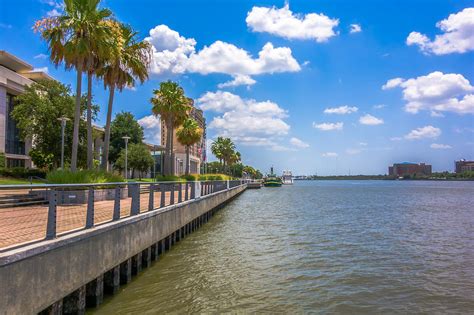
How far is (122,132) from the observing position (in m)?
84.5

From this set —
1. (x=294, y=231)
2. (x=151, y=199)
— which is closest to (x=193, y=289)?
(x=151, y=199)

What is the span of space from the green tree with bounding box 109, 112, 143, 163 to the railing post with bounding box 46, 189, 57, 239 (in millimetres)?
77650

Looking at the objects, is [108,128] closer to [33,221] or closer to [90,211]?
[90,211]

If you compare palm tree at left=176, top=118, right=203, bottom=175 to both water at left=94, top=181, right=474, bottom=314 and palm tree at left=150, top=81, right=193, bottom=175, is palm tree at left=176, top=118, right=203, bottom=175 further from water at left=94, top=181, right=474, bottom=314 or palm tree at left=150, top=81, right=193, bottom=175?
water at left=94, top=181, right=474, bottom=314

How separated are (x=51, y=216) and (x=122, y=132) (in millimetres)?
79958

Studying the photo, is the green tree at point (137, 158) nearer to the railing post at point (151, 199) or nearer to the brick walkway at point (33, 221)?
the railing post at point (151, 199)

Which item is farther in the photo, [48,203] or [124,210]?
[124,210]

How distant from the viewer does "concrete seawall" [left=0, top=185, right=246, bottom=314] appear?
6.00m

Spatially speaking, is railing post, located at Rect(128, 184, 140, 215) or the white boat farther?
the white boat

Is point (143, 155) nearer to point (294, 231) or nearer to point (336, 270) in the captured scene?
point (294, 231)

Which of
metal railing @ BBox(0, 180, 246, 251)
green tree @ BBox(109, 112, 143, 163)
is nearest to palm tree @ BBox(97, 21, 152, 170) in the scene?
metal railing @ BBox(0, 180, 246, 251)

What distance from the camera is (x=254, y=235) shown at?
890 inches

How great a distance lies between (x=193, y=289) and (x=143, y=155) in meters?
69.9

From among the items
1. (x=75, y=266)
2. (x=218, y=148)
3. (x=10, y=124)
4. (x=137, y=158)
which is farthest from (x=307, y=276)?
(x=218, y=148)
